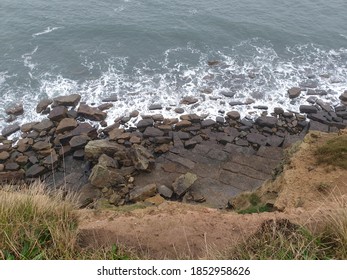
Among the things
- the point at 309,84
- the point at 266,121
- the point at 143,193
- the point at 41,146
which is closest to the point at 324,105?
the point at 309,84

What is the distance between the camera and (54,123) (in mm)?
23266

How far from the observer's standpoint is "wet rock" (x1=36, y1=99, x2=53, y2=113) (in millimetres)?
24766

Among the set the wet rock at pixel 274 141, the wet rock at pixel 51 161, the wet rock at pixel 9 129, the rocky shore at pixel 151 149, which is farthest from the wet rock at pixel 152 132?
the wet rock at pixel 9 129

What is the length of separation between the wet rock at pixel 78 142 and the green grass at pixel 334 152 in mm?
13223

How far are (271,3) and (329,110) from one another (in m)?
20.2

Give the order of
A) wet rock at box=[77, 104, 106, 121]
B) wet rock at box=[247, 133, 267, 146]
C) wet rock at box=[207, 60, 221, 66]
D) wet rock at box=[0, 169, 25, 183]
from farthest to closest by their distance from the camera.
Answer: wet rock at box=[207, 60, 221, 66], wet rock at box=[77, 104, 106, 121], wet rock at box=[247, 133, 267, 146], wet rock at box=[0, 169, 25, 183]

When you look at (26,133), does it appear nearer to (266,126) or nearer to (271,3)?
(266,126)

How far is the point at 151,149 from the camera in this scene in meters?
21.2

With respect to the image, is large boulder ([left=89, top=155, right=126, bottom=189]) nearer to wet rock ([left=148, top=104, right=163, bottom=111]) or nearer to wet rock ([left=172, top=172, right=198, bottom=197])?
wet rock ([left=172, top=172, right=198, bottom=197])

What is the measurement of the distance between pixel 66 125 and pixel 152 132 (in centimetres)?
545

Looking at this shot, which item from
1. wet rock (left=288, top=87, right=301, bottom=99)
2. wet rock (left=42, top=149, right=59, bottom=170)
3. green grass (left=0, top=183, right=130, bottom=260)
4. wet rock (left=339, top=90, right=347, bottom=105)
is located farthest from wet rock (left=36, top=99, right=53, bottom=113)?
wet rock (left=339, top=90, right=347, bottom=105)

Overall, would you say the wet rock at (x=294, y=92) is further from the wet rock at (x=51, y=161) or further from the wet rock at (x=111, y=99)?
the wet rock at (x=51, y=161)

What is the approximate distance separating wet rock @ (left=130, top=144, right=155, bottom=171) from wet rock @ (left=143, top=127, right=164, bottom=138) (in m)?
2.02
